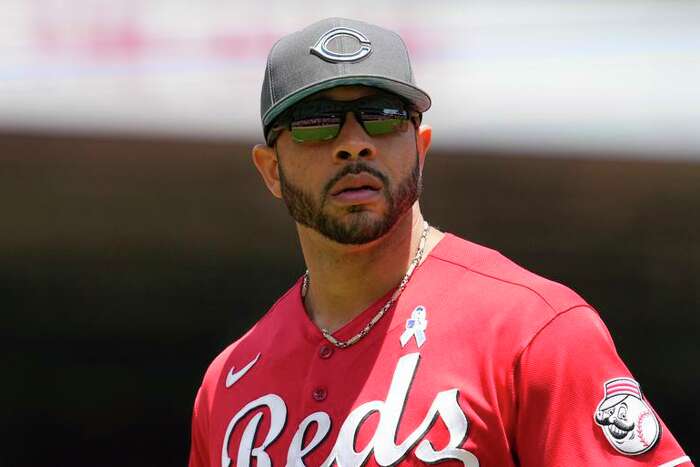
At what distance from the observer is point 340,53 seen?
2.06 meters

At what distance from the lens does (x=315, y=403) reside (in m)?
2.08

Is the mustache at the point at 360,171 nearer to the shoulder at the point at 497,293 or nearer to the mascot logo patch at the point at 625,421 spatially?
the shoulder at the point at 497,293

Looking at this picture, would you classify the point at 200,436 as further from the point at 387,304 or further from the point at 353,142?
the point at 353,142

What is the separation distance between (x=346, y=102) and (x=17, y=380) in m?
7.12

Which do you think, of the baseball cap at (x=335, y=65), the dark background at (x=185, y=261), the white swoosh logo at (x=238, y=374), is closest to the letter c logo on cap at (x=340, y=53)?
the baseball cap at (x=335, y=65)

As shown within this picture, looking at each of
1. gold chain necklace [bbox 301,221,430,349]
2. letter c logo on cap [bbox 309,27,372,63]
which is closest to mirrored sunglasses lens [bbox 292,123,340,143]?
letter c logo on cap [bbox 309,27,372,63]

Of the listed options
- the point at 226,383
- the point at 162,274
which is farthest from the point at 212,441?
the point at 162,274

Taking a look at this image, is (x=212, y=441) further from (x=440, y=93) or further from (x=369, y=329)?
(x=440, y=93)

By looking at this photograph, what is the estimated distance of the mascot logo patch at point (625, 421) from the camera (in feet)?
5.92

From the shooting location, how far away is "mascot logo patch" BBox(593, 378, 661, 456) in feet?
5.92

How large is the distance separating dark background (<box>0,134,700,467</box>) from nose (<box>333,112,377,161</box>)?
140 inches

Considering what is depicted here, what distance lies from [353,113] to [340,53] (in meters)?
0.11

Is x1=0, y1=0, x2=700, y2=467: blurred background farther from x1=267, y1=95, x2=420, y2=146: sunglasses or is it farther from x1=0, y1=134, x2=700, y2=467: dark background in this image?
x1=267, y1=95, x2=420, y2=146: sunglasses

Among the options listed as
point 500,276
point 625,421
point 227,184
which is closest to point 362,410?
point 500,276
